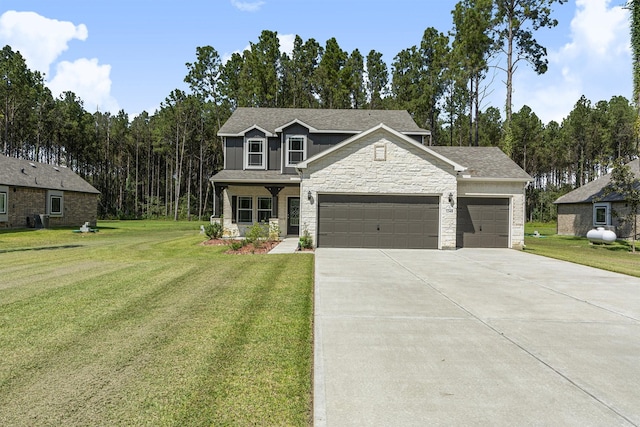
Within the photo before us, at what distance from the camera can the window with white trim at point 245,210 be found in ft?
72.0

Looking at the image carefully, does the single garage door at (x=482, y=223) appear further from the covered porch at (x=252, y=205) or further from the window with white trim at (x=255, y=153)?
the window with white trim at (x=255, y=153)

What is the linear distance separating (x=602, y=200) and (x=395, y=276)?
78.2 feet

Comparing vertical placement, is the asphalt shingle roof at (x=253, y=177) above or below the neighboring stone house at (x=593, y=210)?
above

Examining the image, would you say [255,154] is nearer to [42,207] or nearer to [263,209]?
[263,209]

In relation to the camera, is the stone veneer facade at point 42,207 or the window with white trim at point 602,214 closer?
the stone veneer facade at point 42,207

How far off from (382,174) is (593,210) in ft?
65.6

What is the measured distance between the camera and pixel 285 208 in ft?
71.5

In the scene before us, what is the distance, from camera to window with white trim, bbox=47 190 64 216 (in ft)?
94.8

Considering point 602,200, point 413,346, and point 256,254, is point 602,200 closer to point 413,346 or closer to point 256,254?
point 256,254

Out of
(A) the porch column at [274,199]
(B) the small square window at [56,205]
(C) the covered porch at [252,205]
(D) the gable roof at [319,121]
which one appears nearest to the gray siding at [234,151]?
(D) the gable roof at [319,121]

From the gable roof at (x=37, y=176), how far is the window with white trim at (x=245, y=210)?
15560 millimetres

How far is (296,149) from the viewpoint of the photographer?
2223 centimetres

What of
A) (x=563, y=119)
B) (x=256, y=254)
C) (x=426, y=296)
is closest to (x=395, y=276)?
(x=426, y=296)

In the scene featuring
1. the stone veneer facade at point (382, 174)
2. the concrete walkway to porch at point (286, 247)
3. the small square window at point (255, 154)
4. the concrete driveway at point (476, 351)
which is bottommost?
the concrete driveway at point (476, 351)
